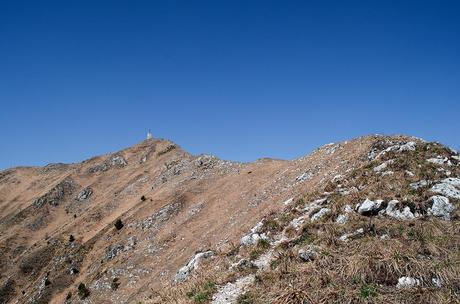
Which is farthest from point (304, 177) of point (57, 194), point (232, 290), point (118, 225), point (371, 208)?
point (57, 194)

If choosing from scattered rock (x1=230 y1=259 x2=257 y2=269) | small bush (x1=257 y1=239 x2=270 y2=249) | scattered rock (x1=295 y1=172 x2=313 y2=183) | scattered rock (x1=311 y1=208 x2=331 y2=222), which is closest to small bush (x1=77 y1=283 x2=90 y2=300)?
scattered rock (x1=295 y1=172 x2=313 y2=183)

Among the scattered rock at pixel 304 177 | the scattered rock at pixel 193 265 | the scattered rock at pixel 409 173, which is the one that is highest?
the scattered rock at pixel 304 177

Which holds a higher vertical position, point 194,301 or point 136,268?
point 136,268

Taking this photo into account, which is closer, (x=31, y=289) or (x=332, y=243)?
(x=332, y=243)

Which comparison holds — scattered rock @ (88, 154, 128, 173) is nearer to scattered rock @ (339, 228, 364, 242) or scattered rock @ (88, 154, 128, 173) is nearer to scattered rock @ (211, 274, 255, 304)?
scattered rock @ (211, 274, 255, 304)

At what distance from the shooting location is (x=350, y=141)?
130ft

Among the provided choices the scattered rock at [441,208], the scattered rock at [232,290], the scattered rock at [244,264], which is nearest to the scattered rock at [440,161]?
the scattered rock at [441,208]

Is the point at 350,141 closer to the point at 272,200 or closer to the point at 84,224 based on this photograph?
the point at 272,200

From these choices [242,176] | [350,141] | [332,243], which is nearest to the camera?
[332,243]

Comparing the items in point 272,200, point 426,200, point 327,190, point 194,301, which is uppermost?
point 272,200

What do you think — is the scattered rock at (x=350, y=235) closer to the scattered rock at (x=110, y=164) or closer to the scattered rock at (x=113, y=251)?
the scattered rock at (x=113, y=251)

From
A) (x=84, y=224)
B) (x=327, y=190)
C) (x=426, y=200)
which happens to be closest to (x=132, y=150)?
(x=84, y=224)

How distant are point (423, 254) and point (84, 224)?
209ft

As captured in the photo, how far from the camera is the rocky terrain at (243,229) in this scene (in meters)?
13.6
